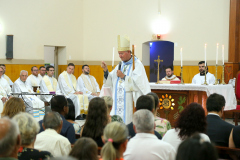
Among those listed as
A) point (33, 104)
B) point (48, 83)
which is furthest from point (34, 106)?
point (48, 83)

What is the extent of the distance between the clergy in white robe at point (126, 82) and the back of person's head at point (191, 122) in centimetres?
262

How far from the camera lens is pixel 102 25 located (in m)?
14.5

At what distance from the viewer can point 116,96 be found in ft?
21.1

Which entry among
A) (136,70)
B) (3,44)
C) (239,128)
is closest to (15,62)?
(3,44)

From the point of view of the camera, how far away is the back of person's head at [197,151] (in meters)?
1.58

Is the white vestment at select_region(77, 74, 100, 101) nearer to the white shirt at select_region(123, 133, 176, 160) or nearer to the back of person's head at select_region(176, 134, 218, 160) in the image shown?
the white shirt at select_region(123, 133, 176, 160)

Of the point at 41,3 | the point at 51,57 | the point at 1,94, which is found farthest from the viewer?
the point at 51,57

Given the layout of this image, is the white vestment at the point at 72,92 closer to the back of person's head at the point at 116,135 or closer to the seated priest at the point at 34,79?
the seated priest at the point at 34,79

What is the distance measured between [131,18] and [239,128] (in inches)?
415

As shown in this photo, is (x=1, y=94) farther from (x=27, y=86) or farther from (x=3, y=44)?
(x=3, y=44)

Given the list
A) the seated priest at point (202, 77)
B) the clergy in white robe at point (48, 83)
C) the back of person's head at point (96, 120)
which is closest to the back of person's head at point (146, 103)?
the back of person's head at point (96, 120)

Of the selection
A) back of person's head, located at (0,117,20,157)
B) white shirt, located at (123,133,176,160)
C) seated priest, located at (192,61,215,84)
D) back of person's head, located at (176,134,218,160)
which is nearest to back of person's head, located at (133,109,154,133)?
white shirt, located at (123,133,176,160)

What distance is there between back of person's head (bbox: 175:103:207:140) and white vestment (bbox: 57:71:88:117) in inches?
274

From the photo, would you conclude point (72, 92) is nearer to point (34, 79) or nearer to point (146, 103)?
point (34, 79)
